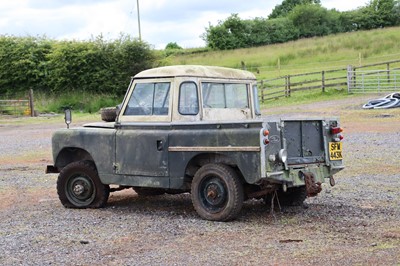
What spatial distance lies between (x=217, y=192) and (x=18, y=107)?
33175mm

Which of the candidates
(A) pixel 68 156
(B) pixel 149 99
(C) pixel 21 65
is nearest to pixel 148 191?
(A) pixel 68 156

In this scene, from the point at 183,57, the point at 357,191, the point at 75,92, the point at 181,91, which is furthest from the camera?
the point at 183,57

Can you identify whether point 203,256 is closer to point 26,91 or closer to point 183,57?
point 26,91

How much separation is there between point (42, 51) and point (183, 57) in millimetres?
18153

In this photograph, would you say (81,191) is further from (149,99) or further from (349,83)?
(349,83)

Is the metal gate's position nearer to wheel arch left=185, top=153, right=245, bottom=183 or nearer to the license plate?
the license plate

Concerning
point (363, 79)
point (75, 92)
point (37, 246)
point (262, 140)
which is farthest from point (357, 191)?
point (75, 92)

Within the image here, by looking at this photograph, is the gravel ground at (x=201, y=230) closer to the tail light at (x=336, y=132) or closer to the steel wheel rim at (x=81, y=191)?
the steel wheel rim at (x=81, y=191)

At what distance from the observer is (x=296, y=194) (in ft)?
33.1

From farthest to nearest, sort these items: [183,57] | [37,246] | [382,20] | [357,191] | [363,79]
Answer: [382,20], [183,57], [363,79], [357,191], [37,246]

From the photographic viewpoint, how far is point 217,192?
911 centimetres

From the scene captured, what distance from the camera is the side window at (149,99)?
31.9 feet

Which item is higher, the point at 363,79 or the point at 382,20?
the point at 382,20

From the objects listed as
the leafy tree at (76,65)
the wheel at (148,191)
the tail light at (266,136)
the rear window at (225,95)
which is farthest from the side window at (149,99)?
the leafy tree at (76,65)
